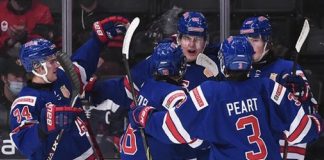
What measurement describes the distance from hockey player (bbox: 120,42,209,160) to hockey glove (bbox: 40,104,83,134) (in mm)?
341

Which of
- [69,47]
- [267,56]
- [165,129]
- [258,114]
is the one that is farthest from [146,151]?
[69,47]

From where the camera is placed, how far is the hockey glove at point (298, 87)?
4078 mm

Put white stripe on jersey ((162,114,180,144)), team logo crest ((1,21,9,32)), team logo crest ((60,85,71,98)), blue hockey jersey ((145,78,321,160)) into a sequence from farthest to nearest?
team logo crest ((1,21,9,32)), team logo crest ((60,85,71,98)), white stripe on jersey ((162,114,180,144)), blue hockey jersey ((145,78,321,160))

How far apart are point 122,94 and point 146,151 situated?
1.82ft

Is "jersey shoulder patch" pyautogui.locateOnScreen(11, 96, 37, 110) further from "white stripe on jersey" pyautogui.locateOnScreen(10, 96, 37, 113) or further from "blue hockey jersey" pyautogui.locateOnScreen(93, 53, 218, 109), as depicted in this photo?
"blue hockey jersey" pyautogui.locateOnScreen(93, 53, 218, 109)

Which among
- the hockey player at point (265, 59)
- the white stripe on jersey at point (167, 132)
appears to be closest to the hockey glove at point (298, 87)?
the hockey player at point (265, 59)

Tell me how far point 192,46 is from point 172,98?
22.3 inches

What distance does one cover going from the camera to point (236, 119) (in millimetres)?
3400

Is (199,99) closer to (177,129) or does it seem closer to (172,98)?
(177,129)

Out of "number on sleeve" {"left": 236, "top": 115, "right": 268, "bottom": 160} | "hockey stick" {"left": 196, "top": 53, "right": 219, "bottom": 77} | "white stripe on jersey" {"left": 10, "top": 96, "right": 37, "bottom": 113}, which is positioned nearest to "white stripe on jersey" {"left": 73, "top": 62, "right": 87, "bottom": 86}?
"white stripe on jersey" {"left": 10, "top": 96, "right": 37, "bottom": 113}

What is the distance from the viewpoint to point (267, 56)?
171 inches

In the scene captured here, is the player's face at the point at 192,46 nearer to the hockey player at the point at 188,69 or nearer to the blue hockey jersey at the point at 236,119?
the hockey player at the point at 188,69

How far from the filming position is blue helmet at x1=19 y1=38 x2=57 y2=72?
13.0 ft

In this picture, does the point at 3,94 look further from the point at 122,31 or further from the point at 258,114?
the point at 258,114
